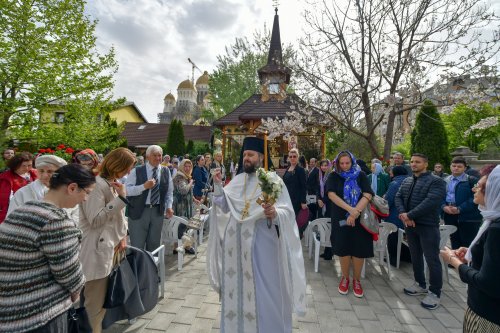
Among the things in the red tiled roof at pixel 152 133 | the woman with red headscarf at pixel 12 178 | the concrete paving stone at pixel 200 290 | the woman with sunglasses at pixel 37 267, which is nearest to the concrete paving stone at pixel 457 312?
the concrete paving stone at pixel 200 290

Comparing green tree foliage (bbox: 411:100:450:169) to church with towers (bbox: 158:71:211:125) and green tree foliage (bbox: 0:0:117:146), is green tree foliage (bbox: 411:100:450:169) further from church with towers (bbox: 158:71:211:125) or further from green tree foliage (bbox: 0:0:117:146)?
church with towers (bbox: 158:71:211:125)

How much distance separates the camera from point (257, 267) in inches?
107

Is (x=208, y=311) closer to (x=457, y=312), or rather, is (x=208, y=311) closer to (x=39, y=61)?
(x=457, y=312)

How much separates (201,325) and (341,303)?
6.54 ft

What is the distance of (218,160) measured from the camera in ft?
28.6

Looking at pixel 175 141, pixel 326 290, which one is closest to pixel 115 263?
pixel 326 290

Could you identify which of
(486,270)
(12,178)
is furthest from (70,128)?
(486,270)

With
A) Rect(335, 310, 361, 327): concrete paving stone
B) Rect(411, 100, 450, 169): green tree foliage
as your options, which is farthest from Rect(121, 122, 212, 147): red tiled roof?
Rect(335, 310, 361, 327): concrete paving stone

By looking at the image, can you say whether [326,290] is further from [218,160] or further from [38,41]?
[38,41]

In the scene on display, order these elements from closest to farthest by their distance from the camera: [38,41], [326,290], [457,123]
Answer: [326,290] < [38,41] < [457,123]

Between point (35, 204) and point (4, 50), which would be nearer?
point (35, 204)

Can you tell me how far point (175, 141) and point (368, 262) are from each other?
1062 inches

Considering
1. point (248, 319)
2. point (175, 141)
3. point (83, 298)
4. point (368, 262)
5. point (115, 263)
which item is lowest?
point (368, 262)

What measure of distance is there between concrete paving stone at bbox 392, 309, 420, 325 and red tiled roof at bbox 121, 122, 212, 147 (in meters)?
36.1
